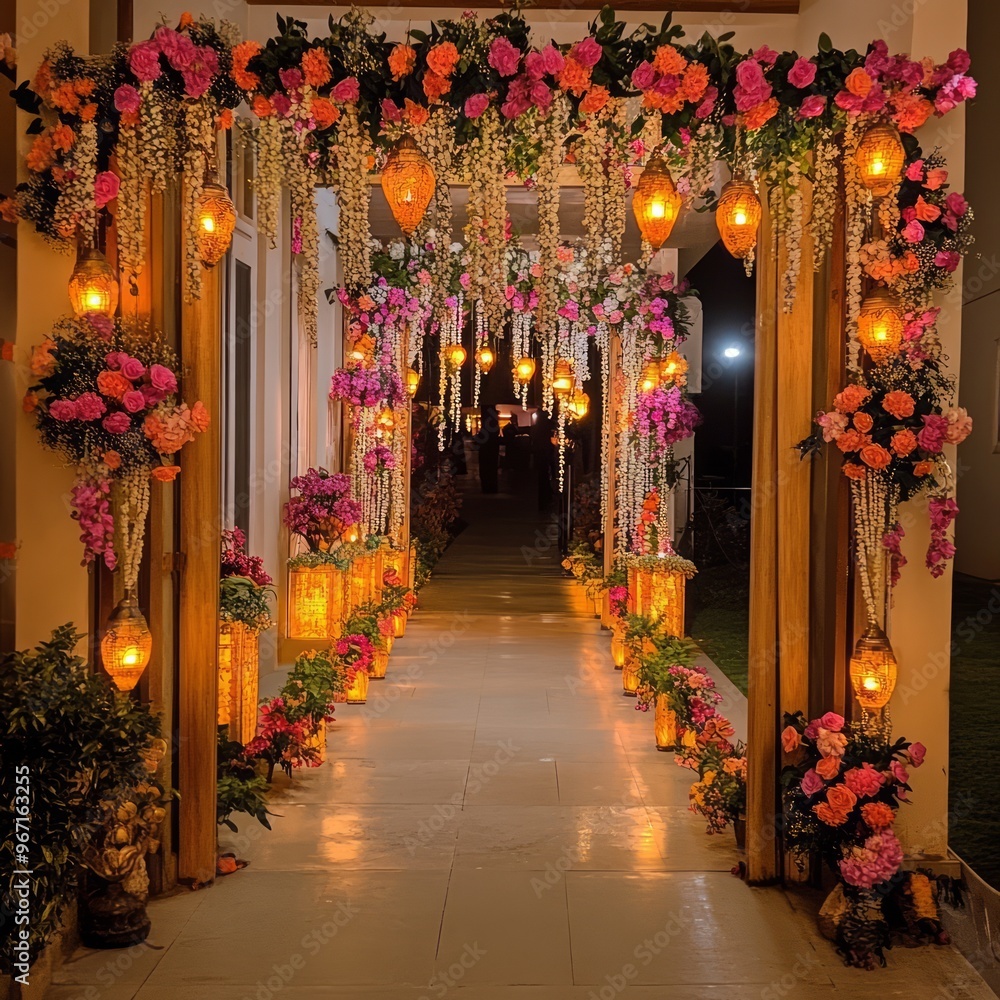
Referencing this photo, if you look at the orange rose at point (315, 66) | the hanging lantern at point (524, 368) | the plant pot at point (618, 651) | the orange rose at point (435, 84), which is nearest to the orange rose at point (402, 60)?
the orange rose at point (435, 84)

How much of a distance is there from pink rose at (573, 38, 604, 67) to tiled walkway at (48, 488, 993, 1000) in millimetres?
2624

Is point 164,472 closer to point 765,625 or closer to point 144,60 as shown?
point 144,60

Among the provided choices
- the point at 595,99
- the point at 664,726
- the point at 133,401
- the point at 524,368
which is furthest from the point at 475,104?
the point at 524,368

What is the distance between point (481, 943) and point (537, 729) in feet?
8.92

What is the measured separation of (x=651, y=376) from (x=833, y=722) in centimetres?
527

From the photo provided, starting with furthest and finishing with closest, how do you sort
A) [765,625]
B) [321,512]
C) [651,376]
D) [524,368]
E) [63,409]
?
1. [524,368]
2. [651,376]
3. [321,512]
4. [765,625]
5. [63,409]

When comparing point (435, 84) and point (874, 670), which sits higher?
point (435, 84)

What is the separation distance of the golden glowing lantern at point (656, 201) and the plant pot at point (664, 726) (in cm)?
257

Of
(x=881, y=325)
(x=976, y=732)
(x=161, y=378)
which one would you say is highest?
(x=881, y=325)

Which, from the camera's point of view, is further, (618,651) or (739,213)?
(618,651)

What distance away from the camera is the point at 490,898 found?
3.58 m

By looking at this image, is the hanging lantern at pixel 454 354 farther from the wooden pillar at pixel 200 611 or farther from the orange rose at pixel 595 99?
the orange rose at pixel 595 99

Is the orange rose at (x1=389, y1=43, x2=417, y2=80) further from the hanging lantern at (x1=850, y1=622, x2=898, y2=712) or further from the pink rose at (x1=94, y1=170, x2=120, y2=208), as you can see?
the hanging lantern at (x1=850, y1=622, x2=898, y2=712)

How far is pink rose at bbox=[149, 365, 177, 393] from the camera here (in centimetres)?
330
